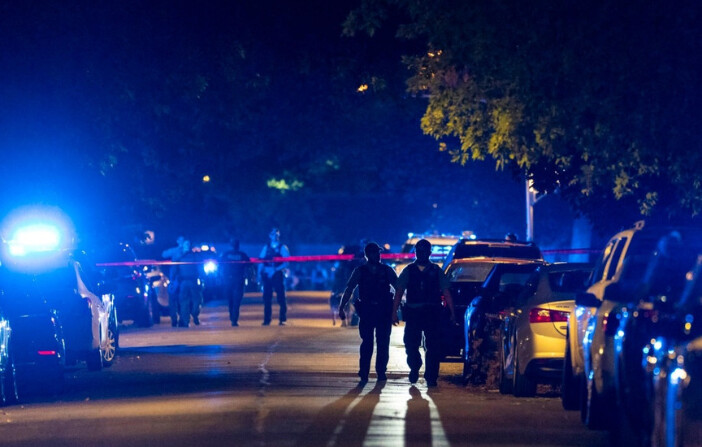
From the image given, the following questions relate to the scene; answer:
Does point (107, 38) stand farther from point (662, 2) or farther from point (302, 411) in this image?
point (302, 411)

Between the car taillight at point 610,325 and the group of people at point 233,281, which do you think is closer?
the car taillight at point 610,325

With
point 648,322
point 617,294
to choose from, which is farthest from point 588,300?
point 648,322

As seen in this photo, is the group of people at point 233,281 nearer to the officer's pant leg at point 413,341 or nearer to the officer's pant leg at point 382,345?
the officer's pant leg at point 382,345

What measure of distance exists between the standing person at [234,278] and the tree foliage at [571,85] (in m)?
6.44

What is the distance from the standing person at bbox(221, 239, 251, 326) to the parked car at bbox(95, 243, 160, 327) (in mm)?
1773

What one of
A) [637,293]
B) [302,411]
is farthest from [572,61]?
[637,293]

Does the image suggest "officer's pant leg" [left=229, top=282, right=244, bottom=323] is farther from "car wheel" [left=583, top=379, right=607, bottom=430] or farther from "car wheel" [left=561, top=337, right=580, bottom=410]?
"car wheel" [left=583, top=379, right=607, bottom=430]

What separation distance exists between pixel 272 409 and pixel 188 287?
16038 mm

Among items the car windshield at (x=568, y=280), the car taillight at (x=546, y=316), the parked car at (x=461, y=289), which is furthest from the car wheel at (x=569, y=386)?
the parked car at (x=461, y=289)

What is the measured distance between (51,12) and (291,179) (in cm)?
5410

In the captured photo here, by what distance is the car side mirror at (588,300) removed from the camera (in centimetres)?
1196

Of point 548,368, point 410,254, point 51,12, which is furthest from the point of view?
point 410,254

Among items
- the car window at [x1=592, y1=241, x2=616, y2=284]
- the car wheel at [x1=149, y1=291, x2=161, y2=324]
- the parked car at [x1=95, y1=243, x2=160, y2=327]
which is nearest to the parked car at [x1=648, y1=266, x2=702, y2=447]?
the car window at [x1=592, y1=241, x2=616, y2=284]

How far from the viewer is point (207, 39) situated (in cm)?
2402
